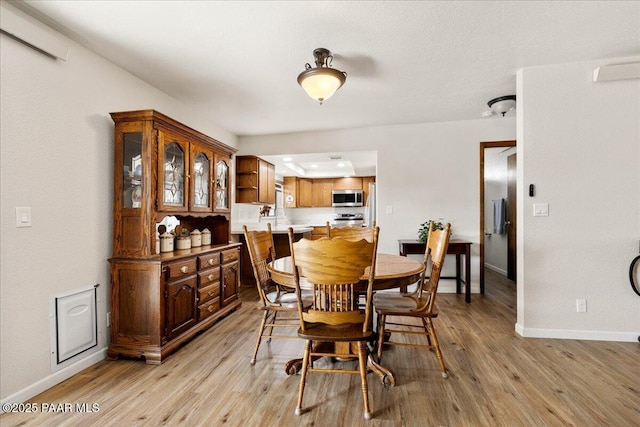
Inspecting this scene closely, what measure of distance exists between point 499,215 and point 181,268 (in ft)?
17.5

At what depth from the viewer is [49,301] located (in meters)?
1.95

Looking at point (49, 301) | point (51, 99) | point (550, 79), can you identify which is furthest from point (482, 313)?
point (51, 99)

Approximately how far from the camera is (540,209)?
2.63 meters

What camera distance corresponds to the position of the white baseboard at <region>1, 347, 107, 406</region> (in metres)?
1.75

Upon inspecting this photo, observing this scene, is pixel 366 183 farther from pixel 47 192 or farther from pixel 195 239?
pixel 47 192

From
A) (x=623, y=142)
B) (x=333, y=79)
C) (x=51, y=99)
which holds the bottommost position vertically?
(x=623, y=142)

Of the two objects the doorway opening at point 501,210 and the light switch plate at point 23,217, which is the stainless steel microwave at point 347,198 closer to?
the doorway opening at point 501,210

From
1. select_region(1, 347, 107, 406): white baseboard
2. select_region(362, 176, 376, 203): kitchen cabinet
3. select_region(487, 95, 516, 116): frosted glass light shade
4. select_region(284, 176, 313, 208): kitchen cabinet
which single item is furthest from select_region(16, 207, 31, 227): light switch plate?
select_region(362, 176, 376, 203): kitchen cabinet

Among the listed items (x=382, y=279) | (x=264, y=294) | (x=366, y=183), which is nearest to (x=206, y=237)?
(x=264, y=294)

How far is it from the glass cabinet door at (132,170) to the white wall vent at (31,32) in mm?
628

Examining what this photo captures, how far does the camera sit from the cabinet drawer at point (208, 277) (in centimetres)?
276

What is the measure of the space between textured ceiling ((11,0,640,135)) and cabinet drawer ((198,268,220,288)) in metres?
1.82

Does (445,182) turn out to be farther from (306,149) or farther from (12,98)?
(12,98)

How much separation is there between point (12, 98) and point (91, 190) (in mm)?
711
